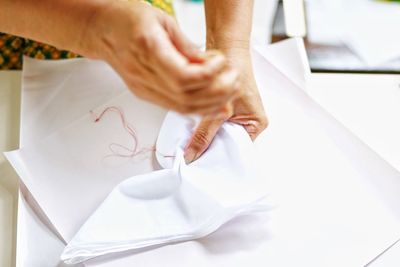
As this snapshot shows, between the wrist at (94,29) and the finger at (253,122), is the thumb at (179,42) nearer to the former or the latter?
the wrist at (94,29)

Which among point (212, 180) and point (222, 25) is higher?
point (222, 25)

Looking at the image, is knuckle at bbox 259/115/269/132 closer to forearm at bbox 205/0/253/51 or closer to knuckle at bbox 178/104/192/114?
forearm at bbox 205/0/253/51

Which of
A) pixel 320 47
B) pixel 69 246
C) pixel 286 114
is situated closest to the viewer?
pixel 69 246

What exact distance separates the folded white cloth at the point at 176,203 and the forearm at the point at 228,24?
14 cm

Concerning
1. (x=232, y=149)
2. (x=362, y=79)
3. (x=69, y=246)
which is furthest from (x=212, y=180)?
(x=362, y=79)

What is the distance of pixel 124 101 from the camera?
0.68 m

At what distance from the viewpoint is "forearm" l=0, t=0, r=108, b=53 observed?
459 mm

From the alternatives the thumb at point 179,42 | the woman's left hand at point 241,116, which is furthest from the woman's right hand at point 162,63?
the woman's left hand at point 241,116

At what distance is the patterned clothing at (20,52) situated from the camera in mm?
729

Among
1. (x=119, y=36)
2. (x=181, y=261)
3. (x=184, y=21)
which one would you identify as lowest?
(x=181, y=261)

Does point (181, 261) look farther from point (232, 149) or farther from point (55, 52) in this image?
point (55, 52)

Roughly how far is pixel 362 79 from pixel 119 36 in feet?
1.52

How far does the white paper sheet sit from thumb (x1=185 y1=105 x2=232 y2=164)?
0.07 metres

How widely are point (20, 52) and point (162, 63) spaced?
0.44m
